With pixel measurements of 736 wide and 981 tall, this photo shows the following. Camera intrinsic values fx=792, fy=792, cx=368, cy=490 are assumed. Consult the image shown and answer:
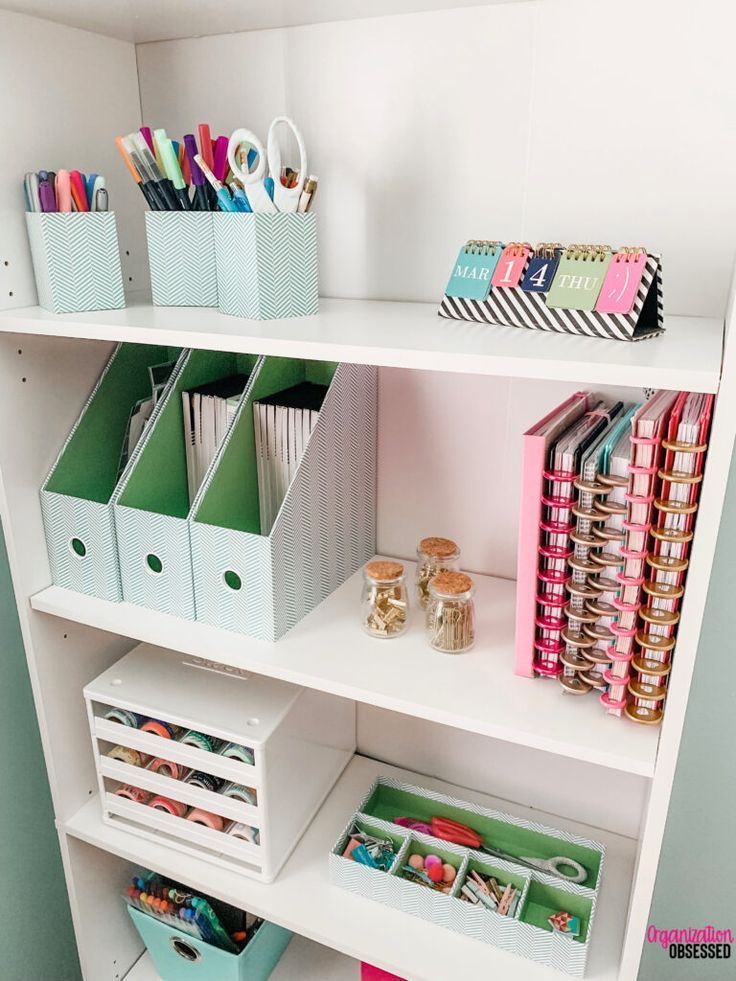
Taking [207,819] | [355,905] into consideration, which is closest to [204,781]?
[207,819]

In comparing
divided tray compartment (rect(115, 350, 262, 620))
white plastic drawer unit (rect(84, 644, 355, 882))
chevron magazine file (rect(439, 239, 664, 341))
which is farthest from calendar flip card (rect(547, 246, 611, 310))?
white plastic drawer unit (rect(84, 644, 355, 882))

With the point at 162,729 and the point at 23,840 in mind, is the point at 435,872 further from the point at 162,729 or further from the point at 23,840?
the point at 23,840

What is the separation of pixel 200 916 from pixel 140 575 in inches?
22.2

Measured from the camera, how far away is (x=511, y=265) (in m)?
0.81

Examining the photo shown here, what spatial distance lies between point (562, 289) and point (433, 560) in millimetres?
398

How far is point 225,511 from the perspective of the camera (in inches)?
39.1

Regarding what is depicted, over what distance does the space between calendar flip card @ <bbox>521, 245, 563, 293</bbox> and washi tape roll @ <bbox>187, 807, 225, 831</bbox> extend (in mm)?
790

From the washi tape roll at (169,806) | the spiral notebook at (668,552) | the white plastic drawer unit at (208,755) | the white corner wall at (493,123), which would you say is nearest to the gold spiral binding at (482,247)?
the white corner wall at (493,123)

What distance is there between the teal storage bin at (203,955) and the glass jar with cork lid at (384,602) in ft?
1.83

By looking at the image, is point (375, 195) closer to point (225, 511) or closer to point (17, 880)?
point (225, 511)

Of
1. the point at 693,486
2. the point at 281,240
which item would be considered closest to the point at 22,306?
the point at 281,240

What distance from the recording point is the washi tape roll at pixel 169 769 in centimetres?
108

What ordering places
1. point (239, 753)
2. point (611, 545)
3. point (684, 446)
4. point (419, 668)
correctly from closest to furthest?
point (684, 446) < point (611, 545) < point (419, 668) < point (239, 753)

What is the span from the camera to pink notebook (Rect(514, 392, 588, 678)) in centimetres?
78
